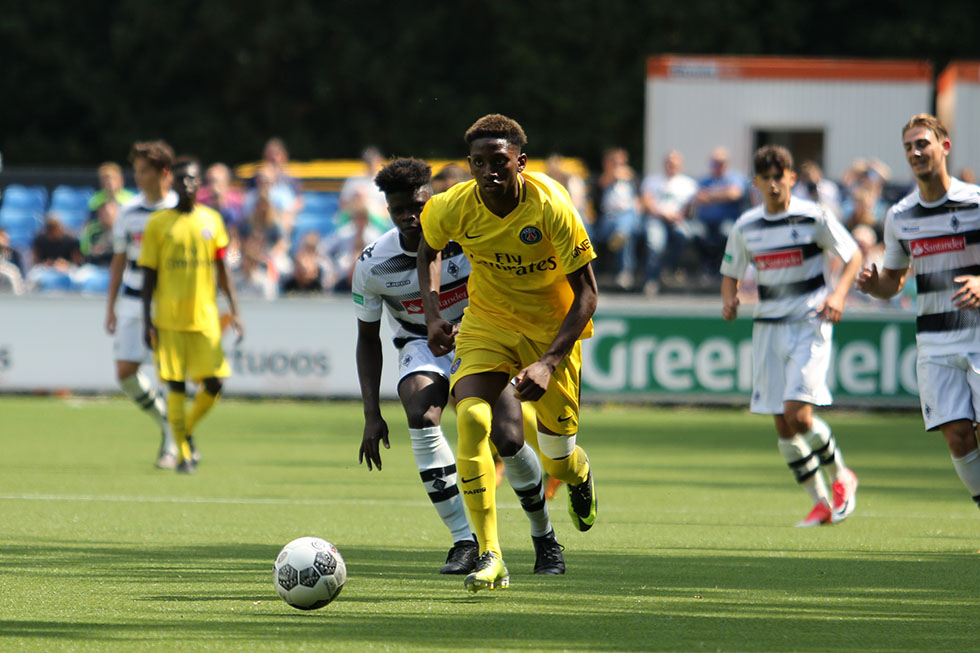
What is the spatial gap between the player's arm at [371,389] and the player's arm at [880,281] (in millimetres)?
2591

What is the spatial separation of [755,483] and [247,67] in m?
25.0

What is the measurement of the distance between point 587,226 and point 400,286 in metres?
12.1

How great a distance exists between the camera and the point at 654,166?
945 inches

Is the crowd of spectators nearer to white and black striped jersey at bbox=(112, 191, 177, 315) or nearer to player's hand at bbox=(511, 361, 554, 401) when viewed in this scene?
white and black striped jersey at bbox=(112, 191, 177, 315)

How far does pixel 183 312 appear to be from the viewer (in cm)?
1238

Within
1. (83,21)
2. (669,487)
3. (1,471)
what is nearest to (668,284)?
(669,487)

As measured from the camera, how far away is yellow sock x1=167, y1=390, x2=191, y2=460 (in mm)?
12375

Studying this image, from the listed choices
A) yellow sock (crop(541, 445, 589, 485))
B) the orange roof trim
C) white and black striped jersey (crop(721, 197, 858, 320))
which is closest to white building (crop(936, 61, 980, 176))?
the orange roof trim

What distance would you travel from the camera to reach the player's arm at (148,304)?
39.7ft

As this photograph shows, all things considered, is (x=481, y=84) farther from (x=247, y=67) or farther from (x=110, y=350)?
(x=110, y=350)

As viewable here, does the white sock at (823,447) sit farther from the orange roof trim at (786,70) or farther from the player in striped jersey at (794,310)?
the orange roof trim at (786,70)

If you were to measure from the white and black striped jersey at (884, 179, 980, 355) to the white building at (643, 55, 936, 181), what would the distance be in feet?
50.8

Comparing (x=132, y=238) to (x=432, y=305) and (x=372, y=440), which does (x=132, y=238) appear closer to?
(x=372, y=440)

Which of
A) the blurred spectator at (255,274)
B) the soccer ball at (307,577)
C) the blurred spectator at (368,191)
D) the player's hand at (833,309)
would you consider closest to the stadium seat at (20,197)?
the blurred spectator at (255,274)
